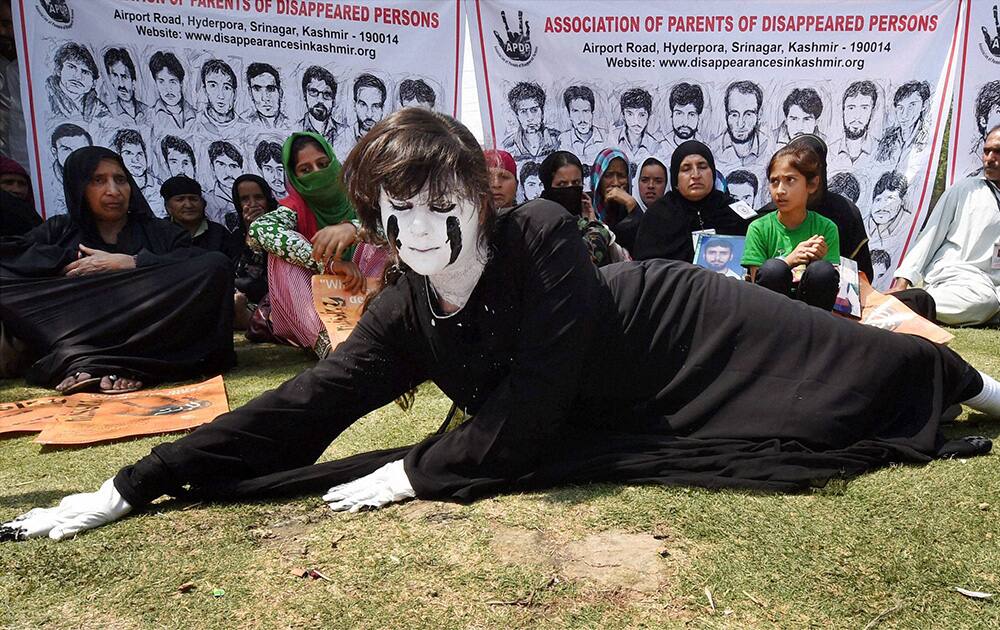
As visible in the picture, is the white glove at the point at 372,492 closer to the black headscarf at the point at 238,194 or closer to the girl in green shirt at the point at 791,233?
the girl in green shirt at the point at 791,233

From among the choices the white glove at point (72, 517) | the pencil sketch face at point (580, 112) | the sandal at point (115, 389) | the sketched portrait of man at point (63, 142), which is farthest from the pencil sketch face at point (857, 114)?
the white glove at point (72, 517)

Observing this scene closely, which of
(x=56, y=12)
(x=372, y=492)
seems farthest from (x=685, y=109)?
(x=372, y=492)

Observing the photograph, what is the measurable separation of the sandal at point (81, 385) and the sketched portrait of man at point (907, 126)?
16.4 feet

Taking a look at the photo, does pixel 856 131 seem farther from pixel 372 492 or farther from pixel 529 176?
pixel 372 492

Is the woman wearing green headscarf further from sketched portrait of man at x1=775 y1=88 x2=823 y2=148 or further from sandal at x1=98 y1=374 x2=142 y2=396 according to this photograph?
sketched portrait of man at x1=775 y1=88 x2=823 y2=148

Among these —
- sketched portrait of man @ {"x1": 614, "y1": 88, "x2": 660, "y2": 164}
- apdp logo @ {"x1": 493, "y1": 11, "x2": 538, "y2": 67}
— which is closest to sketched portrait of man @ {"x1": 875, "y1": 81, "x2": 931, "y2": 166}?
sketched portrait of man @ {"x1": 614, "y1": 88, "x2": 660, "y2": 164}

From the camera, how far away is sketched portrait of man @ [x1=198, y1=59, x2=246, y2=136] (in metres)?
5.23

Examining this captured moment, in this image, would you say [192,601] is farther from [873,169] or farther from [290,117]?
[873,169]

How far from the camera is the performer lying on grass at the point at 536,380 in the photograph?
2.03 m

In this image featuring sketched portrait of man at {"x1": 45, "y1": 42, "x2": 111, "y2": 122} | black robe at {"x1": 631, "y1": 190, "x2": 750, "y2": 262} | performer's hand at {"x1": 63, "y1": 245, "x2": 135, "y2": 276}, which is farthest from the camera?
sketched portrait of man at {"x1": 45, "y1": 42, "x2": 111, "y2": 122}

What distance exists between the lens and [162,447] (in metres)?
2.04

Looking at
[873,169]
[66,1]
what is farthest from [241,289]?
[873,169]

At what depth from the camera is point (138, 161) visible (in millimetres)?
5180

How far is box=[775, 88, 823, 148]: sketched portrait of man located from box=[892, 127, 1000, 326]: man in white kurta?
3.20 feet
